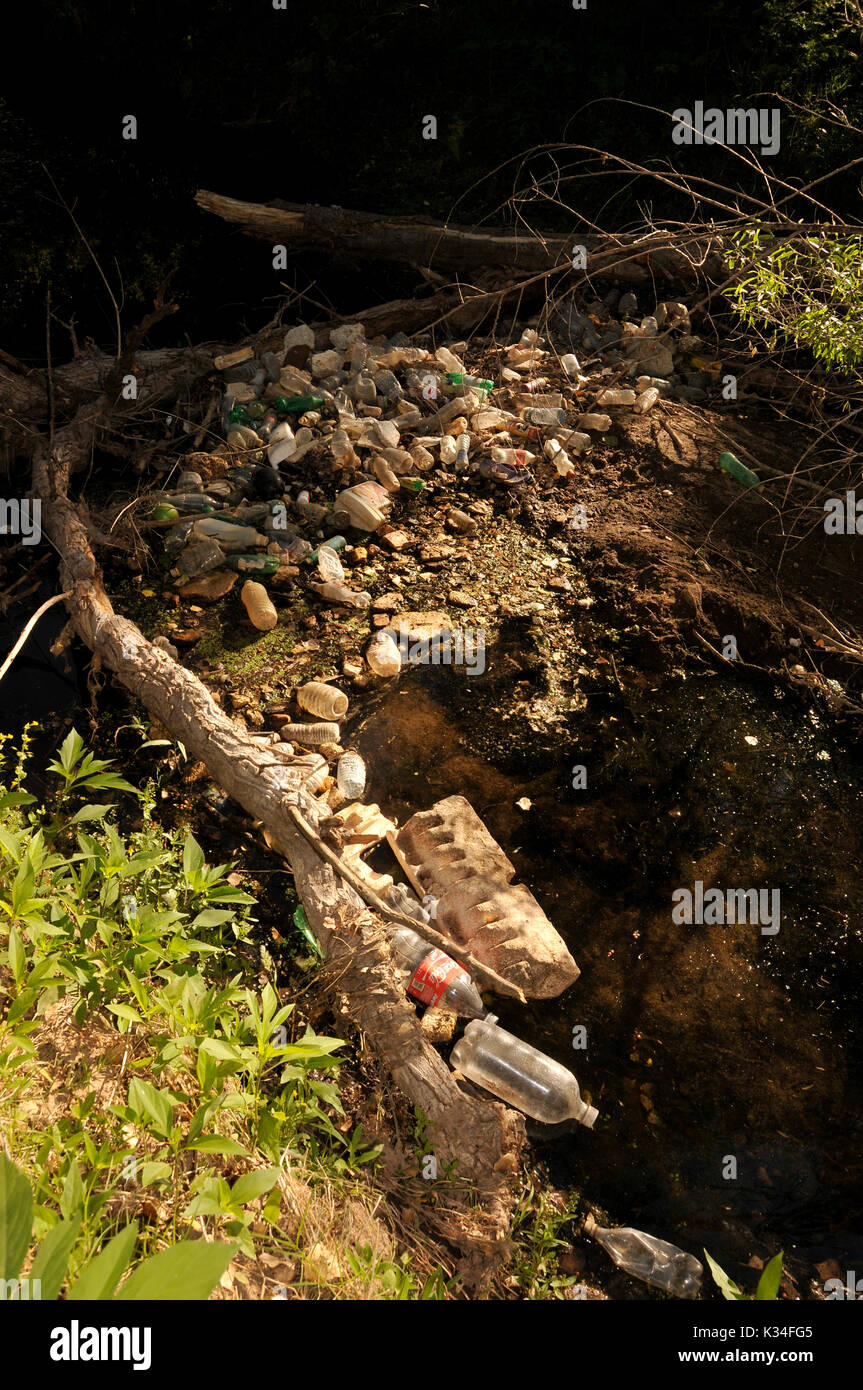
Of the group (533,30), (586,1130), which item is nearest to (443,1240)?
(586,1130)

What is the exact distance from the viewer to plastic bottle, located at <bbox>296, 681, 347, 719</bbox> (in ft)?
9.26

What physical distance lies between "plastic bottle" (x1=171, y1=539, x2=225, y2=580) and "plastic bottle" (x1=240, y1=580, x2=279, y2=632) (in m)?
0.21

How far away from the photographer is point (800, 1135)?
2041 mm

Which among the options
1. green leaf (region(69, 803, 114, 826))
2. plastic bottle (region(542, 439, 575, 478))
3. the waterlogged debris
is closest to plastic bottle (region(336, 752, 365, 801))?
green leaf (region(69, 803, 114, 826))

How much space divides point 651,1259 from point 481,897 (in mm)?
889

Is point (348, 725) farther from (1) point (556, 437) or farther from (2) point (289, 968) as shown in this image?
(1) point (556, 437)

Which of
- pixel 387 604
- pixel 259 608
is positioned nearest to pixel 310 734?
pixel 259 608

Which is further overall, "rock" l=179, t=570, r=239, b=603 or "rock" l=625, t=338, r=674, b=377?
"rock" l=625, t=338, r=674, b=377

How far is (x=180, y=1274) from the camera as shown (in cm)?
99

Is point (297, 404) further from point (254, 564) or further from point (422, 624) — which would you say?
point (422, 624)

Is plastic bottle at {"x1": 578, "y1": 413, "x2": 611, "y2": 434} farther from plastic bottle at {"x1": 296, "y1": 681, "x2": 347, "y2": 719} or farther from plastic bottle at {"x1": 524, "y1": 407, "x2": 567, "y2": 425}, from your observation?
plastic bottle at {"x1": 296, "y1": 681, "x2": 347, "y2": 719}

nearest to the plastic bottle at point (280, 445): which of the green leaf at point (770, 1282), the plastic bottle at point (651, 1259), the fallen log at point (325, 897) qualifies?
the fallen log at point (325, 897)

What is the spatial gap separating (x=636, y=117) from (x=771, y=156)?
101cm

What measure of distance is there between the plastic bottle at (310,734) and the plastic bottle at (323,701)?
85 millimetres
